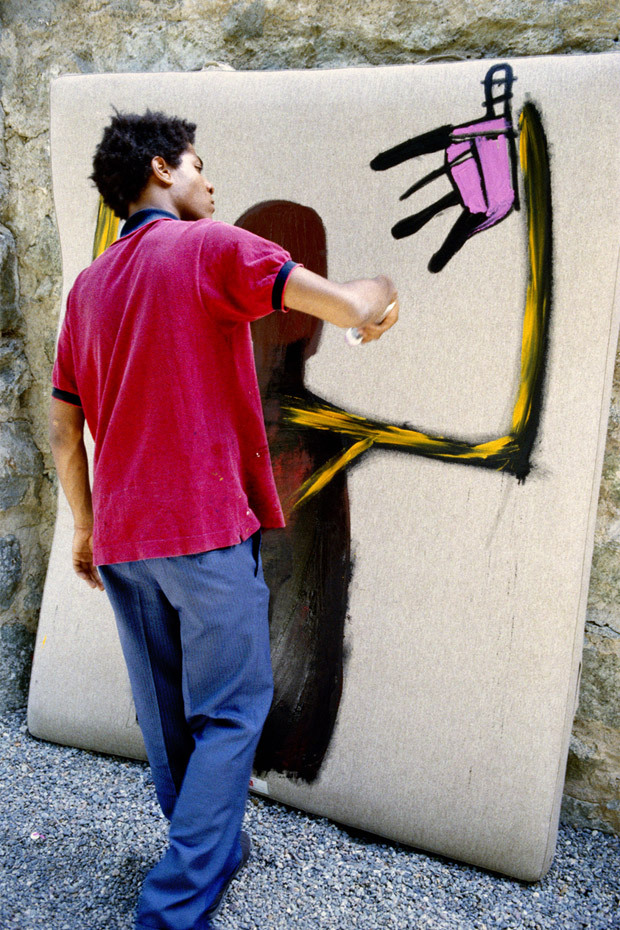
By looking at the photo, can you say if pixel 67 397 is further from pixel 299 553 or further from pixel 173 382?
pixel 299 553

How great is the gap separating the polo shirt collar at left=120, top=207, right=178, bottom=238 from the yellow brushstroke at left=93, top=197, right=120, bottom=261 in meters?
0.67

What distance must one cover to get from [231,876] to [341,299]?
3.86 ft

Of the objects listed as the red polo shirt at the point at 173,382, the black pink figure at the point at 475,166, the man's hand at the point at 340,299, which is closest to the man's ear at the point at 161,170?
the red polo shirt at the point at 173,382

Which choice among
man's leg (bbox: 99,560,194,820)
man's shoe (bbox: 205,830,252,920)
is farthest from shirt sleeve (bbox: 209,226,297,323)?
man's shoe (bbox: 205,830,252,920)

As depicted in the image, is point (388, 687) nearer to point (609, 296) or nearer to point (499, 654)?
point (499, 654)

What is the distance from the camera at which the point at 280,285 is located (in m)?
1.21

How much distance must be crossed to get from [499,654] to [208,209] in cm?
112

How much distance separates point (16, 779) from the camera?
203cm

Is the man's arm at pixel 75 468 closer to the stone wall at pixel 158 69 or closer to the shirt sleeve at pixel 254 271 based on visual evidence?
the shirt sleeve at pixel 254 271

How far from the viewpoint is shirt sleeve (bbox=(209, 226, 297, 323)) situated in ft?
3.97

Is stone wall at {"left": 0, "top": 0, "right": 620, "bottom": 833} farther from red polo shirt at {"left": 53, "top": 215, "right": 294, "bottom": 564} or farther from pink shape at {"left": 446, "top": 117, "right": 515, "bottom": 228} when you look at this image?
red polo shirt at {"left": 53, "top": 215, "right": 294, "bottom": 564}

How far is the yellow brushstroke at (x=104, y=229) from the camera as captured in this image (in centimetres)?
209

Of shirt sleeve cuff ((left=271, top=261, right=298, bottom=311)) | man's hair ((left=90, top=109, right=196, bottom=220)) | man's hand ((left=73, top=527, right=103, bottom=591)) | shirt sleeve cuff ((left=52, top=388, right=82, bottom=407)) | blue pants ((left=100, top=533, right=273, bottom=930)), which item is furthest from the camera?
man's hand ((left=73, top=527, right=103, bottom=591))

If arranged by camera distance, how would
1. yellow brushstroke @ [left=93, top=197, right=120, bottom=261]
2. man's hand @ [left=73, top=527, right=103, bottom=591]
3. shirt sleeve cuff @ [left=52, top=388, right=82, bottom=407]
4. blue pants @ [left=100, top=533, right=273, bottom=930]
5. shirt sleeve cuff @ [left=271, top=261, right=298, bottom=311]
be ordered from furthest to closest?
yellow brushstroke @ [left=93, top=197, right=120, bottom=261]
man's hand @ [left=73, top=527, right=103, bottom=591]
shirt sleeve cuff @ [left=52, top=388, right=82, bottom=407]
blue pants @ [left=100, top=533, right=273, bottom=930]
shirt sleeve cuff @ [left=271, top=261, right=298, bottom=311]
